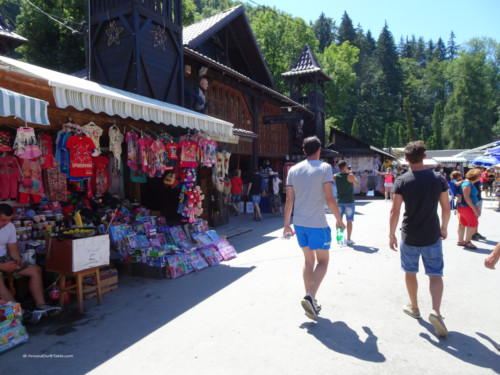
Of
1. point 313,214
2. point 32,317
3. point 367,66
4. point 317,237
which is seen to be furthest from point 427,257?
point 367,66

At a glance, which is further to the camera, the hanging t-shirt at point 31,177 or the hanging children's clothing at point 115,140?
the hanging children's clothing at point 115,140

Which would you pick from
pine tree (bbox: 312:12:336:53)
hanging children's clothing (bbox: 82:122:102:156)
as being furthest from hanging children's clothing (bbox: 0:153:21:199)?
pine tree (bbox: 312:12:336:53)

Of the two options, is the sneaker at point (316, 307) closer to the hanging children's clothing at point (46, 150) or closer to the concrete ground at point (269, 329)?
the concrete ground at point (269, 329)

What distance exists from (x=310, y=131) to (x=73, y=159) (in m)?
18.3

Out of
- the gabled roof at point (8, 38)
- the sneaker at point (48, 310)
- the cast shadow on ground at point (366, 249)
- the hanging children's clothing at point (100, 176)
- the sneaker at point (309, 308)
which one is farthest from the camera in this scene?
the gabled roof at point (8, 38)

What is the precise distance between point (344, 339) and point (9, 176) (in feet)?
16.7

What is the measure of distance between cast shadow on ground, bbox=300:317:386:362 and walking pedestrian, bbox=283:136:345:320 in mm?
155

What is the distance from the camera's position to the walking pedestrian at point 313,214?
383cm

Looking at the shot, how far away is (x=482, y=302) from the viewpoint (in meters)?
4.27

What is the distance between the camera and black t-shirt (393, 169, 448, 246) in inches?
138

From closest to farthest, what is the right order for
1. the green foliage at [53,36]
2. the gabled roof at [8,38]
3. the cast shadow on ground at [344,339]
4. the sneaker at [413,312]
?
the cast shadow on ground at [344,339], the sneaker at [413,312], the gabled roof at [8,38], the green foliage at [53,36]

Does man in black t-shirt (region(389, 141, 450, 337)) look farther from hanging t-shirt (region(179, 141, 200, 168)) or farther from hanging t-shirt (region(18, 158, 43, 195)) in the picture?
hanging t-shirt (region(18, 158, 43, 195))

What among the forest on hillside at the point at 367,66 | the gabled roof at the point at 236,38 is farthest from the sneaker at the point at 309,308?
the forest on hillside at the point at 367,66

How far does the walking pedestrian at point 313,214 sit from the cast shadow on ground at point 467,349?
3.88 feet
